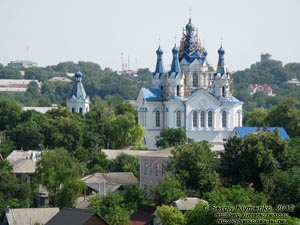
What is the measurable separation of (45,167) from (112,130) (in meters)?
25.8

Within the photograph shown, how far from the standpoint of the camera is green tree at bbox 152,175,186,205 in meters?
64.1

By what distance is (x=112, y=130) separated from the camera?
10069 centimetres

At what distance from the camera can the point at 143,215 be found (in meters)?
63.5

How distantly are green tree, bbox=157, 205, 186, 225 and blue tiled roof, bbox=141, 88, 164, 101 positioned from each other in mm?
41642

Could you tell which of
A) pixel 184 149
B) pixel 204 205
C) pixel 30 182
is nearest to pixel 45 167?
pixel 30 182

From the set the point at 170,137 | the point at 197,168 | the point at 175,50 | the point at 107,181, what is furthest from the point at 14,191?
the point at 175,50

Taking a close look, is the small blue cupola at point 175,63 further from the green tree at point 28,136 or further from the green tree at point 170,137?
the green tree at point 28,136

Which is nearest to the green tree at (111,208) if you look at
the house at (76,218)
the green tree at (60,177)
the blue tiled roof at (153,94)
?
the house at (76,218)

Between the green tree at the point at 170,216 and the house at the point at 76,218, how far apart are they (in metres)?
2.60

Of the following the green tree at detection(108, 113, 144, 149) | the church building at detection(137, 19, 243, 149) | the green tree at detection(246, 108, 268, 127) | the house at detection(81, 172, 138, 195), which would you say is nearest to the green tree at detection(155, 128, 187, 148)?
the green tree at detection(108, 113, 144, 149)

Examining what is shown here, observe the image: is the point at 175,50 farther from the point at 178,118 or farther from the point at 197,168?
the point at 197,168

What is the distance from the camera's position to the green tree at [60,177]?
231 ft

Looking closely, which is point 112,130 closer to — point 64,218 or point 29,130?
point 29,130

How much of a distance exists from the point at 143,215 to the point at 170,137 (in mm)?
30744
